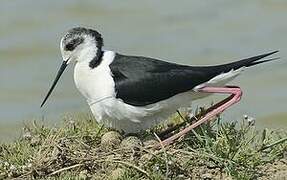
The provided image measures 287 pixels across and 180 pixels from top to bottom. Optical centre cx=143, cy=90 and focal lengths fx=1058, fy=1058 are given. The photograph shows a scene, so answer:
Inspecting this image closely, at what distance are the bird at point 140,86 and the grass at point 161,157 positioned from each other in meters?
0.19

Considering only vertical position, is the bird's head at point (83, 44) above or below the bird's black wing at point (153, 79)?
above

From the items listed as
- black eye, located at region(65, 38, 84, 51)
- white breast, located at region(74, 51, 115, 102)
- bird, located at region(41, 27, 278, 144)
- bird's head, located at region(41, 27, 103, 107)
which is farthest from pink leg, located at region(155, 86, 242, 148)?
black eye, located at region(65, 38, 84, 51)

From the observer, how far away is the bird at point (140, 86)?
745 cm

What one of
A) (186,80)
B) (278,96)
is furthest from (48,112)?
(186,80)

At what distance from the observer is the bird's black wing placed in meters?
7.44

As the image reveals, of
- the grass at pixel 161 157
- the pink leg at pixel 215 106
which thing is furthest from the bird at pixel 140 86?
the grass at pixel 161 157

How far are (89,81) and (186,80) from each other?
700mm

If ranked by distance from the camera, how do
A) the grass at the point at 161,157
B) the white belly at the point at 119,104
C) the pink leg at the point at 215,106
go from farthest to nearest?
the white belly at the point at 119,104
the pink leg at the point at 215,106
the grass at the point at 161,157

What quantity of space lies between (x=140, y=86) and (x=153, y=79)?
0.34ft

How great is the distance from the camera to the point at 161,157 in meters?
6.85

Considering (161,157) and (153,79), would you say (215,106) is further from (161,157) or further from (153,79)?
(161,157)

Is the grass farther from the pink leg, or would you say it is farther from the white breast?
the white breast

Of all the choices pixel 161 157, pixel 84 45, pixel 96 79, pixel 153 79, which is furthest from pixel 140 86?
pixel 161 157

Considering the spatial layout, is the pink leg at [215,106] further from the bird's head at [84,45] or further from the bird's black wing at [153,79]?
the bird's head at [84,45]
